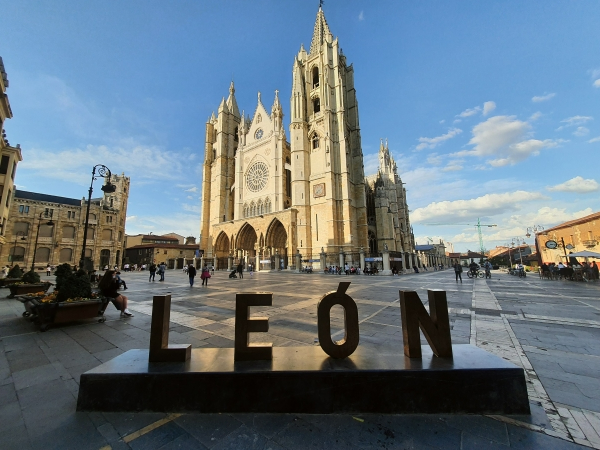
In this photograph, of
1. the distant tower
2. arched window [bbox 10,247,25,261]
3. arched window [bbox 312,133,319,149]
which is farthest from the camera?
the distant tower

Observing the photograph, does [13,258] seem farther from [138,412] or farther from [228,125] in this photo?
[138,412]

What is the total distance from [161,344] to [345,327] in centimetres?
197

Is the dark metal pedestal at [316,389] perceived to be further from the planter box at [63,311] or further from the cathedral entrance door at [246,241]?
the cathedral entrance door at [246,241]

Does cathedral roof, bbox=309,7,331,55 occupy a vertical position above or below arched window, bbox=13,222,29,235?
above

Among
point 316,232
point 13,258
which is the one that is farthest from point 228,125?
point 13,258

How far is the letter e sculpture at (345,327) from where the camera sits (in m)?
2.50

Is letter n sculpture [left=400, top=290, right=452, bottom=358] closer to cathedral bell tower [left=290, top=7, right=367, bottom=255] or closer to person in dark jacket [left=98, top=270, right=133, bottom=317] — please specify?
person in dark jacket [left=98, top=270, right=133, bottom=317]

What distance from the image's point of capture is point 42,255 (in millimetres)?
33156

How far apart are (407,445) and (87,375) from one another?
Answer: 110 inches

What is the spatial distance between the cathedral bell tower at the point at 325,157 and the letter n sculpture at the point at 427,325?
2695 cm

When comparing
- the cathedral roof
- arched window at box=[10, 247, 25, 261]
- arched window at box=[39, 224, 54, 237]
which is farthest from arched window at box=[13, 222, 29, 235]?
the cathedral roof

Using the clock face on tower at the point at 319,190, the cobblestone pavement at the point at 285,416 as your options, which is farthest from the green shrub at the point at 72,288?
the clock face on tower at the point at 319,190

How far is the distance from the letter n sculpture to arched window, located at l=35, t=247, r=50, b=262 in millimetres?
47605

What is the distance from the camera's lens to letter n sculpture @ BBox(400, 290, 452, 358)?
250 centimetres
